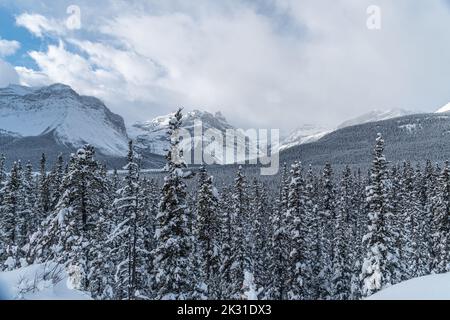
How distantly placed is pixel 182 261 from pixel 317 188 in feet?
177

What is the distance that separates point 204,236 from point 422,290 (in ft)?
94.5

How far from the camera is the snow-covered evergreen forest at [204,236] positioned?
2512 cm

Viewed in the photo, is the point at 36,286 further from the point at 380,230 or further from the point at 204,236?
the point at 380,230

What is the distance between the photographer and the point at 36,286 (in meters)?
8.49

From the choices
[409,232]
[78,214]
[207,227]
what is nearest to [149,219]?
[207,227]

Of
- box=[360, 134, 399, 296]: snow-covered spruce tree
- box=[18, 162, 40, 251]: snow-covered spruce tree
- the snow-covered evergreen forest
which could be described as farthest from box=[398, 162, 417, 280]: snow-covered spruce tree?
box=[18, 162, 40, 251]: snow-covered spruce tree

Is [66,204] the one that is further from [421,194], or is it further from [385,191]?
[421,194]

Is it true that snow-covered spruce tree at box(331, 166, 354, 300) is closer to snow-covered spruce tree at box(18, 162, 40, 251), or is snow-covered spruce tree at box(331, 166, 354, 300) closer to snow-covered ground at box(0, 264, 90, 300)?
snow-covered spruce tree at box(18, 162, 40, 251)

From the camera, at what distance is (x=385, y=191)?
3450 cm

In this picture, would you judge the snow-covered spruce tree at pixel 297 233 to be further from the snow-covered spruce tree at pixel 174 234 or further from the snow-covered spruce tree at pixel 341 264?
the snow-covered spruce tree at pixel 174 234

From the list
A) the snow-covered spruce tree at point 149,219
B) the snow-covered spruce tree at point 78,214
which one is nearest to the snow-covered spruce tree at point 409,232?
the snow-covered spruce tree at point 149,219

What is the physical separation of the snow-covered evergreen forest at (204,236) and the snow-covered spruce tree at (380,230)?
0.29 ft

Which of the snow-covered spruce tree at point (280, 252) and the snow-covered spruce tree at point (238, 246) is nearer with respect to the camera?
the snow-covered spruce tree at point (238, 246)

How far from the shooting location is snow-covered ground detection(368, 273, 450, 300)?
8287mm
